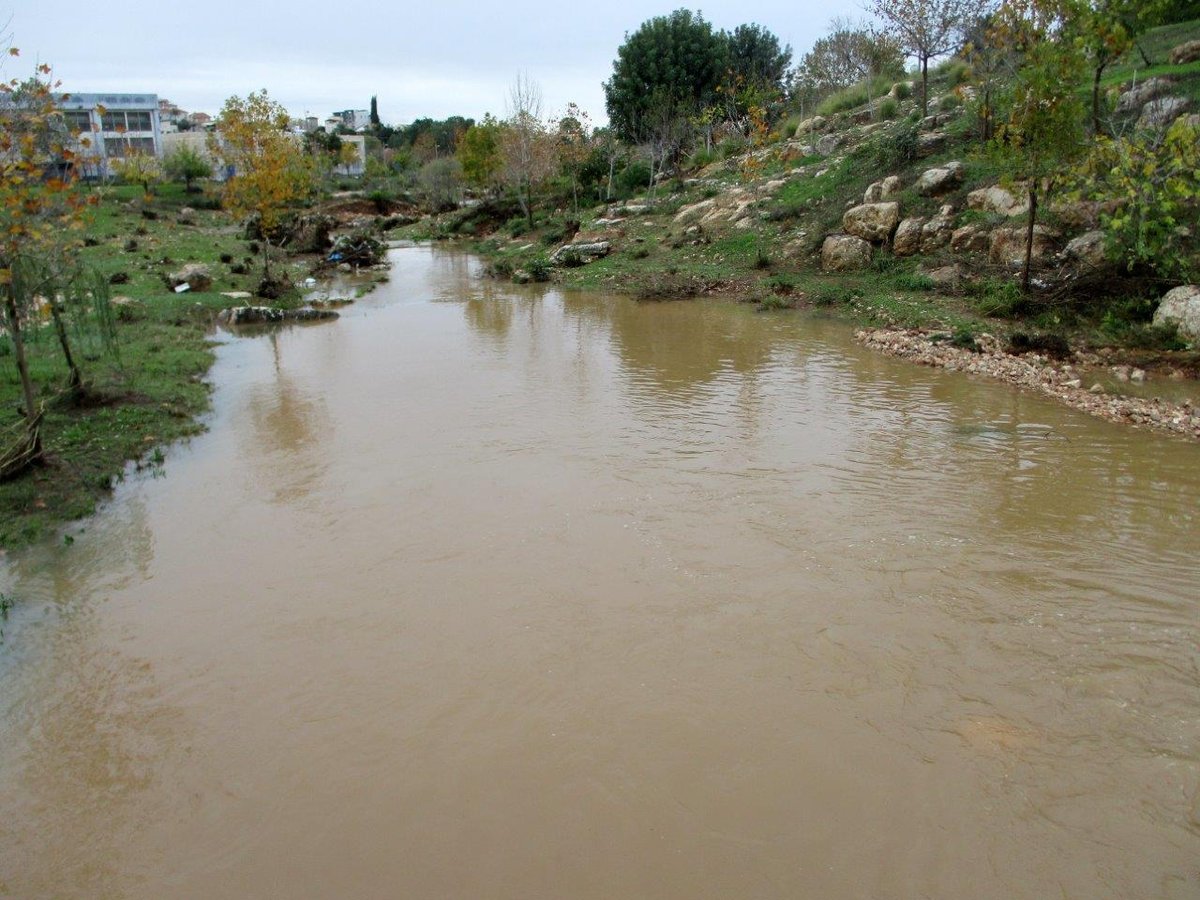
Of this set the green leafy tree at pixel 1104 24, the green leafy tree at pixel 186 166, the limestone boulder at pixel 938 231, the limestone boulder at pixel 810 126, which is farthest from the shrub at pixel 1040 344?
the green leafy tree at pixel 186 166

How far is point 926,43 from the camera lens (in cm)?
2616

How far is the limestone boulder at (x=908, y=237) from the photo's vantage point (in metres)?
19.6

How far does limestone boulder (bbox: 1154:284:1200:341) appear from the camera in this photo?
12.7 meters

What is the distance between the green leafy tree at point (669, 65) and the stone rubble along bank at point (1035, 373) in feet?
107

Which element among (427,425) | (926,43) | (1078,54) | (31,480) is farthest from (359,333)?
(926,43)

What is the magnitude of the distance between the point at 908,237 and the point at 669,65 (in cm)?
3005

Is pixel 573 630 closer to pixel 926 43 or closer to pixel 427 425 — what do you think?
pixel 427 425

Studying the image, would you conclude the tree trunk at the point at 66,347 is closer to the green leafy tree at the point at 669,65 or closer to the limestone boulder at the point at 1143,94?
the limestone boulder at the point at 1143,94

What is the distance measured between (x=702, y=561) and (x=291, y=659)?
3.61m

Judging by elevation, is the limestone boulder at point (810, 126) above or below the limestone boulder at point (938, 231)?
above

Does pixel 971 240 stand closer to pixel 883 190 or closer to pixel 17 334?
pixel 883 190

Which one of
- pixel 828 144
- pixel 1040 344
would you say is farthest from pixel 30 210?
pixel 828 144

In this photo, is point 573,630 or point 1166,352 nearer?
point 573,630

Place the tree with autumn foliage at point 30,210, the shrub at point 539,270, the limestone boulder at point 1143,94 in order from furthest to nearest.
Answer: the shrub at point 539,270 → the limestone boulder at point 1143,94 → the tree with autumn foliage at point 30,210
